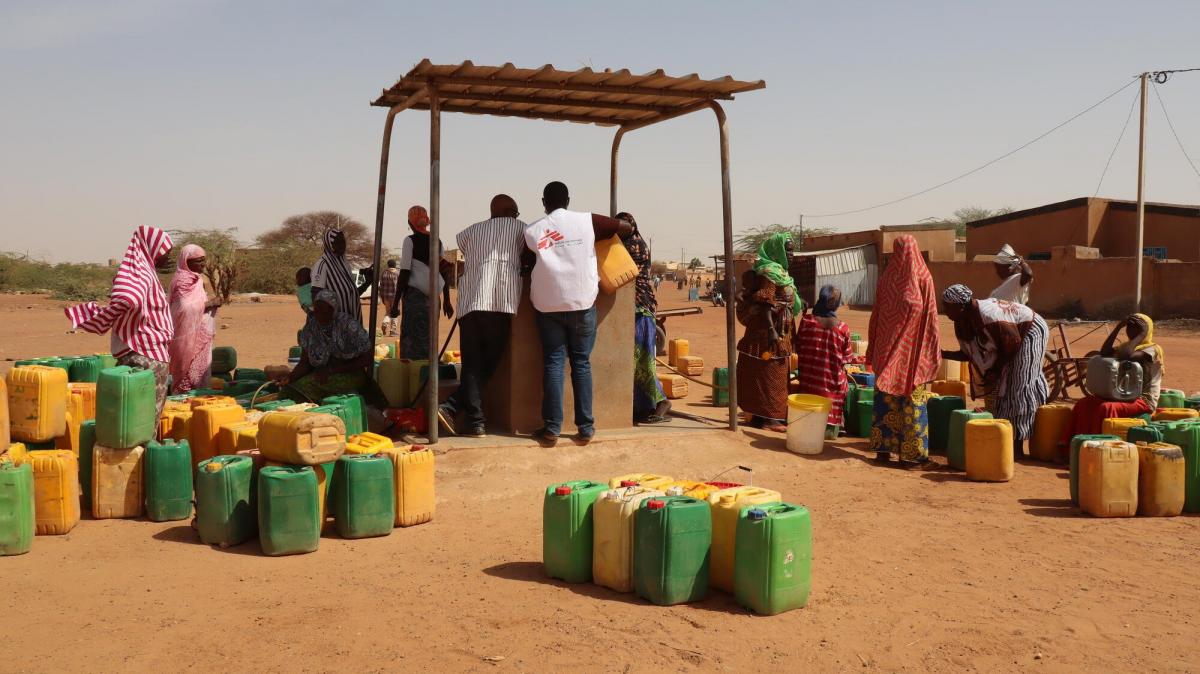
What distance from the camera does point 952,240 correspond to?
1353 inches

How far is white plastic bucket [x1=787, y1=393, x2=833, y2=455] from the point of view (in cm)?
827

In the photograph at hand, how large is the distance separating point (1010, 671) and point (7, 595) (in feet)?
15.0

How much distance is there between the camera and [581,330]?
7.54 m

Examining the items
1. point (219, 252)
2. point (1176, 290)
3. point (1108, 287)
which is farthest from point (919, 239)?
point (219, 252)

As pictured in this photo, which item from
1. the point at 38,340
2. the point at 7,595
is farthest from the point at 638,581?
the point at 38,340

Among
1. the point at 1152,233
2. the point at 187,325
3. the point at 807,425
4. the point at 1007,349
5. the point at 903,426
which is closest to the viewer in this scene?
the point at 903,426

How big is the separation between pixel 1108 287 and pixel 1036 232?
6988 mm

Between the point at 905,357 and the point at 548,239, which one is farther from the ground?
the point at 548,239

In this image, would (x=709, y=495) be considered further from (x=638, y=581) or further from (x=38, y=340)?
(x=38, y=340)

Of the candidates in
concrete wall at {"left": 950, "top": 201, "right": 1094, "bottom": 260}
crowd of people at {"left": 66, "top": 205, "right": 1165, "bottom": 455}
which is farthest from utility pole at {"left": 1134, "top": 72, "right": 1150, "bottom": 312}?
crowd of people at {"left": 66, "top": 205, "right": 1165, "bottom": 455}

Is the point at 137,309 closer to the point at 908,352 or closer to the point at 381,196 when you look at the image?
the point at 381,196

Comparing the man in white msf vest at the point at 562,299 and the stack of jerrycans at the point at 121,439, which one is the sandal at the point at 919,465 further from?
the stack of jerrycans at the point at 121,439

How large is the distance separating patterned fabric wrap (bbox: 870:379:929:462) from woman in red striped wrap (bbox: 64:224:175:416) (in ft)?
18.4

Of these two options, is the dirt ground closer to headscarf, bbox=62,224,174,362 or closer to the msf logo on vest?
headscarf, bbox=62,224,174,362
